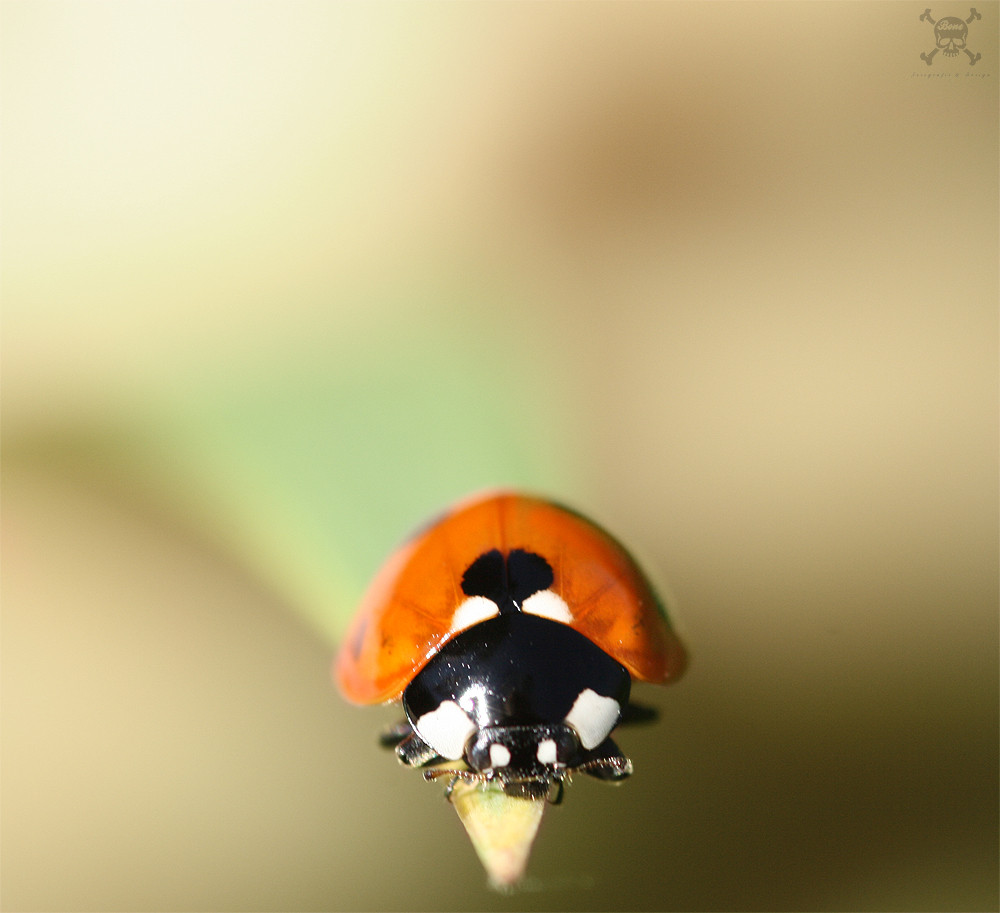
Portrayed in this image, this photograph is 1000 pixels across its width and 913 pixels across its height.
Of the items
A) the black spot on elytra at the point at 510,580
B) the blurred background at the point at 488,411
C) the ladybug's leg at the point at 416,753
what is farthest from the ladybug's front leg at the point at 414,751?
the blurred background at the point at 488,411

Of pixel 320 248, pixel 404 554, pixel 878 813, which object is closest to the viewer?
pixel 404 554

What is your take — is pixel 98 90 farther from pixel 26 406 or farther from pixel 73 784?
pixel 73 784

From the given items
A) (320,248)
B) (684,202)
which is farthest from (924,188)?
(320,248)

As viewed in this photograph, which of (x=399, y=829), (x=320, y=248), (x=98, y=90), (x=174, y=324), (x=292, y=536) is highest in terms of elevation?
(x=98, y=90)

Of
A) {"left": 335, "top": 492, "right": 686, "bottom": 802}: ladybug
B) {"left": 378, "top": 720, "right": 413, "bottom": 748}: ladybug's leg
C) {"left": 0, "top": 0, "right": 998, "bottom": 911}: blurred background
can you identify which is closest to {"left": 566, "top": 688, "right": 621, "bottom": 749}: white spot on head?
{"left": 335, "top": 492, "right": 686, "bottom": 802}: ladybug

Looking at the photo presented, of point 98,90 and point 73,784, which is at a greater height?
point 98,90

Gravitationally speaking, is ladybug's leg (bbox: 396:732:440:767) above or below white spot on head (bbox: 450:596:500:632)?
below

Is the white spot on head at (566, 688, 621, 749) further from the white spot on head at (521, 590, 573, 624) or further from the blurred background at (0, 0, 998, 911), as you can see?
the blurred background at (0, 0, 998, 911)
